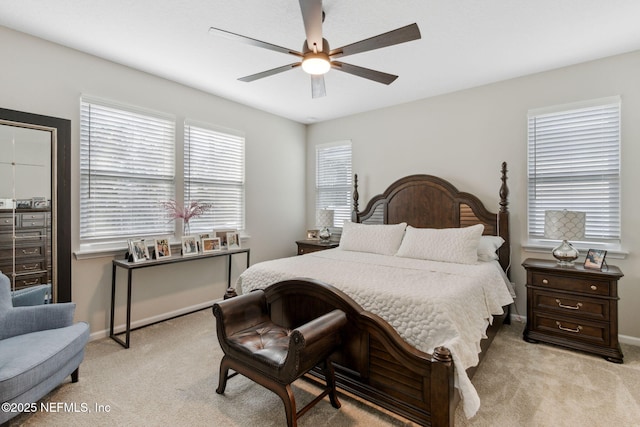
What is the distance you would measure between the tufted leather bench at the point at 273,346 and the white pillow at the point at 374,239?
1.57 m

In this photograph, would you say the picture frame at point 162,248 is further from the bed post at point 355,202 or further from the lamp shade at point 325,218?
the bed post at point 355,202

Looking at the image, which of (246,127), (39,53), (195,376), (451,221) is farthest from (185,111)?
(451,221)

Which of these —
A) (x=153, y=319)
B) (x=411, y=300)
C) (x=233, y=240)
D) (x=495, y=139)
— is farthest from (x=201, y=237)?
(x=495, y=139)

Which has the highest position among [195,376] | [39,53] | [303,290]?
[39,53]

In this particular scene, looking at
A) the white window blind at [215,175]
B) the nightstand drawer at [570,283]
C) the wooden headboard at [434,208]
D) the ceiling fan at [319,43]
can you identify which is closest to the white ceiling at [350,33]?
the ceiling fan at [319,43]

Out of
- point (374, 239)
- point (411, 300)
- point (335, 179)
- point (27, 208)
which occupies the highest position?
point (335, 179)

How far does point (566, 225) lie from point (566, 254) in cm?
28

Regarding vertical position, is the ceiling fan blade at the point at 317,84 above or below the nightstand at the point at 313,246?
above

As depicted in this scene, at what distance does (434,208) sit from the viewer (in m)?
3.88

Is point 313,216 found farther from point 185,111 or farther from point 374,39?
point 374,39

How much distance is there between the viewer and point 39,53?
2689 millimetres

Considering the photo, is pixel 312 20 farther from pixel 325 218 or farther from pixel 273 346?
pixel 325 218

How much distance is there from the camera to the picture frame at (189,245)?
3.45 m

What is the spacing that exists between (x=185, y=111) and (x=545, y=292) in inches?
169
